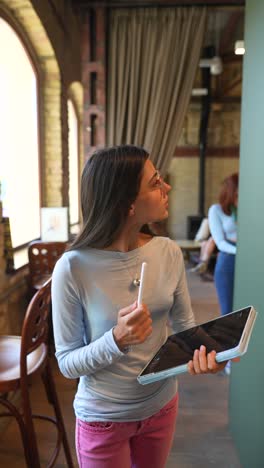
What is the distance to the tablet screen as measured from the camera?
90 centimetres

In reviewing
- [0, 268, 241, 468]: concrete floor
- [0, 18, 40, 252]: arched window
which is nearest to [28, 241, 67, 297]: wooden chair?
[0, 18, 40, 252]: arched window

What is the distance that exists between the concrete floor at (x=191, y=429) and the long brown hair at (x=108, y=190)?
1.62 metres

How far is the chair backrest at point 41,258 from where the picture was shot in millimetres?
3006

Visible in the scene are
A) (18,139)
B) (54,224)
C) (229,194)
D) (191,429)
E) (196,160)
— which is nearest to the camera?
(191,429)

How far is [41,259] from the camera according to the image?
303cm

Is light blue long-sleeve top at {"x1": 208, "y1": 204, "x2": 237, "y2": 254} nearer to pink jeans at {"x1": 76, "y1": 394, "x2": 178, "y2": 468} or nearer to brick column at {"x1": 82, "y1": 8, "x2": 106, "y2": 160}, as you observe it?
brick column at {"x1": 82, "y1": 8, "x2": 106, "y2": 160}

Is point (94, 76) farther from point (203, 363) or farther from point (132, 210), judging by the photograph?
point (203, 363)

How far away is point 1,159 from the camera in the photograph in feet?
10.7

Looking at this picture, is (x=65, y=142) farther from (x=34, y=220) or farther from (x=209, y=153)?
(x=209, y=153)

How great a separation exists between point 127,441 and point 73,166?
5120mm

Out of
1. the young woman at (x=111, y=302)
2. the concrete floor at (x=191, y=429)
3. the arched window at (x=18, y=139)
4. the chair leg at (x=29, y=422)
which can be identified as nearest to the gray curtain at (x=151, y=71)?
the arched window at (x=18, y=139)

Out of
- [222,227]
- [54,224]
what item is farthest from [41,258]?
[222,227]

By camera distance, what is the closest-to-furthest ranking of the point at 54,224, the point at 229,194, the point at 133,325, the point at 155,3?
1. the point at 133,325
2. the point at 229,194
3. the point at 54,224
4. the point at 155,3

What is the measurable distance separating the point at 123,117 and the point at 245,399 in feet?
10.4
